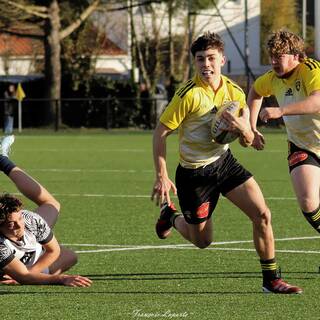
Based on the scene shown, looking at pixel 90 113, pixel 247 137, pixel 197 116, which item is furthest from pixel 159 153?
pixel 90 113

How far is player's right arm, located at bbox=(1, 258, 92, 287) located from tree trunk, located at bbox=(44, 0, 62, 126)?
35.3 metres

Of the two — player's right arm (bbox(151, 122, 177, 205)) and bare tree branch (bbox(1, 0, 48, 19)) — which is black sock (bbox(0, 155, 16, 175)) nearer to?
player's right arm (bbox(151, 122, 177, 205))

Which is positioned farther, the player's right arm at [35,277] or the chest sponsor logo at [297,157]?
Answer: the chest sponsor logo at [297,157]

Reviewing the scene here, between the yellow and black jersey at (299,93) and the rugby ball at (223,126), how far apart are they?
96 centimetres

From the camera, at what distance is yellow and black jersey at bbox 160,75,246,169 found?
31.4 ft

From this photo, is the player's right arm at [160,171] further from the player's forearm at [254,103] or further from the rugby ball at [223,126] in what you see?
the player's forearm at [254,103]

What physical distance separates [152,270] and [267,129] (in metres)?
32.2

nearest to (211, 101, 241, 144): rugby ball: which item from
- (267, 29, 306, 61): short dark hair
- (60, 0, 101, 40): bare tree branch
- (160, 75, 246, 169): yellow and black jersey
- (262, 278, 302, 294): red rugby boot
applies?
(160, 75, 246, 169): yellow and black jersey

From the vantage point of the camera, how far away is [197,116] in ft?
31.8

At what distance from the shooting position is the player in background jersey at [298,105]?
32.6ft

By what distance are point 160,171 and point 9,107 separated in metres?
35.6

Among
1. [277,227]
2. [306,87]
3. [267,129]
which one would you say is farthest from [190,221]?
[267,129]

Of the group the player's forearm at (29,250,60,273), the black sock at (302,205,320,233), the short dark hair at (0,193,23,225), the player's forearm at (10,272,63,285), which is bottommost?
the player's forearm at (10,272,63,285)

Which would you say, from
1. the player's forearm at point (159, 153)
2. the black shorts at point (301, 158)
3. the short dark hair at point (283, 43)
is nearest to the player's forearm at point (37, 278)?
the player's forearm at point (159, 153)
